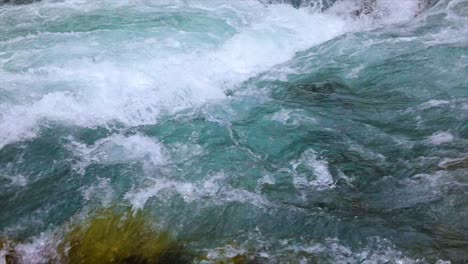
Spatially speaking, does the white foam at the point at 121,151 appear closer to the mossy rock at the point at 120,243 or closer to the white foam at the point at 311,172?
the mossy rock at the point at 120,243

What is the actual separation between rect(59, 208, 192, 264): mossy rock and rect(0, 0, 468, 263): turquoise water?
187mm

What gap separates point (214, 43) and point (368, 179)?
4976mm

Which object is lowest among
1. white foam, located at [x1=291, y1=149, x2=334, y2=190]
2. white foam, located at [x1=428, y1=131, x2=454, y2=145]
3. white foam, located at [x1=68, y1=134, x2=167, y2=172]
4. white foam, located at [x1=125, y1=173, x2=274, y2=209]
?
white foam, located at [x1=68, y1=134, x2=167, y2=172]

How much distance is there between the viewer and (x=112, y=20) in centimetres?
1043

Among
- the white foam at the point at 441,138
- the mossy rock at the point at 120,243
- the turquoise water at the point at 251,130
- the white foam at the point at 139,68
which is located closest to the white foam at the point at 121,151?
the turquoise water at the point at 251,130

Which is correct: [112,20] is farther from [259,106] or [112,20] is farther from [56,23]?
[259,106]

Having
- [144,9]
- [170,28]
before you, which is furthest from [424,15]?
[144,9]

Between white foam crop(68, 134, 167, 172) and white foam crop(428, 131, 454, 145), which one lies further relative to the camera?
white foam crop(68, 134, 167, 172)

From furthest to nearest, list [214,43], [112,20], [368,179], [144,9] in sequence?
[144,9], [112,20], [214,43], [368,179]

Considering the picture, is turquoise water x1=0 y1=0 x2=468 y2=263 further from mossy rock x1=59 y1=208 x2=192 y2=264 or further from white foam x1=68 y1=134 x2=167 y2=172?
mossy rock x1=59 y1=208 x2=192 y2=264

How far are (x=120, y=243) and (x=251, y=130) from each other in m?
2.77

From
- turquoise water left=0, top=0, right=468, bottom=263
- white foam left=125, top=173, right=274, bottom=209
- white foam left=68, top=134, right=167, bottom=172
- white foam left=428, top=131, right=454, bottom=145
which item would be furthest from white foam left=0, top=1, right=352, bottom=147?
white foam left=428, top=131, right=454, bottom=145

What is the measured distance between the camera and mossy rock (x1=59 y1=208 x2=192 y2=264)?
4461 mm

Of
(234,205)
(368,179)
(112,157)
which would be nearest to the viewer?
(234,205)
